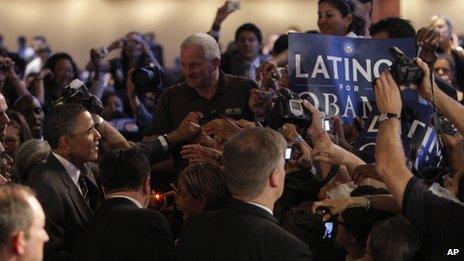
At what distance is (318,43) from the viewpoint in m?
5.65

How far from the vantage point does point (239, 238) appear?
3869 millimetres

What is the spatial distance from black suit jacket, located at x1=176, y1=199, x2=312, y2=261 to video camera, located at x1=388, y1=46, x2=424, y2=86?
32.8 inches

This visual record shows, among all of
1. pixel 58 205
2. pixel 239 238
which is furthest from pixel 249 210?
pixel 58 205

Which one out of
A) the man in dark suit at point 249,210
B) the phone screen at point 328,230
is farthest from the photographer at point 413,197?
the phone screen at point 328,230

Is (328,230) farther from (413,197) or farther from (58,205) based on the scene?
(58,205)

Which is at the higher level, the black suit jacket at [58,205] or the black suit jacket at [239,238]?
the black suit jacket at [239,238]

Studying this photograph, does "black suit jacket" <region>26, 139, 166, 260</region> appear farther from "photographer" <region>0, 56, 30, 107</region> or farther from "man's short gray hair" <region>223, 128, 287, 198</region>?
"photographer" <region>0, 56, 30, 107</region>

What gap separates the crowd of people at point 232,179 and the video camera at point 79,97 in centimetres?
1

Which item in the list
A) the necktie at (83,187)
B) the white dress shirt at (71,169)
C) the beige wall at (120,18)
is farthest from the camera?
the beige wall at (120,18)

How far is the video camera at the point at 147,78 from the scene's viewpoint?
6559mm

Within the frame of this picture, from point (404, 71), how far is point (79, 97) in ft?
6.36

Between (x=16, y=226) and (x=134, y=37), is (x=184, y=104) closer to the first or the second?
(x=16, y=226)

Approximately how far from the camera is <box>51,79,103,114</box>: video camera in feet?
18.2

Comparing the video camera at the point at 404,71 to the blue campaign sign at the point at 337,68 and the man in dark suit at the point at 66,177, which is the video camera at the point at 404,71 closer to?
the blue campaign sign at the point at 337,68
